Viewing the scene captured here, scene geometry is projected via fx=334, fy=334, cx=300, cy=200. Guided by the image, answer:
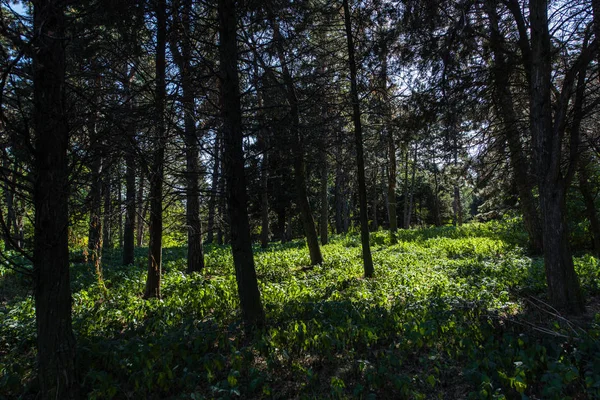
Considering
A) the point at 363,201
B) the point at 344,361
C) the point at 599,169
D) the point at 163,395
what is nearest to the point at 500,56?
the point at 363,201

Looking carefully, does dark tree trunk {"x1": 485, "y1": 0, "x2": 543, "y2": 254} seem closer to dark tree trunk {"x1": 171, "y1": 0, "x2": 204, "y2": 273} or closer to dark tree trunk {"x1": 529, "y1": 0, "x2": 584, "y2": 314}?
dark tree trunk {"x1": 529, "y1": 0, "x2": 584, "y2": 314}

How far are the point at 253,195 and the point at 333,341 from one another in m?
3.02

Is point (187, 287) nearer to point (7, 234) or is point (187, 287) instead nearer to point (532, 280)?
point (7, 234)

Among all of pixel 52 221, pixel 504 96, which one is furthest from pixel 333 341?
pixel 504 96

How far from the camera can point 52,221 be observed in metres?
3.07

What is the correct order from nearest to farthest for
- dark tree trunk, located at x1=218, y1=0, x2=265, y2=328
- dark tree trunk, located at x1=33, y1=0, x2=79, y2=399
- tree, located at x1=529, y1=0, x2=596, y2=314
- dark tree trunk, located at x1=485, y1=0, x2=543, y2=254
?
dark tree trunk, located at x1=33, y1=0, x2=79, y2=399 → dark tree trunk, located at x1=218, y1=0, x2=265, y2=328 → tree, located at x1=529, y1=0, x2=596, y2=314 → dark tree trunk, located at x1=485, y1=0, x2=543, y2=254

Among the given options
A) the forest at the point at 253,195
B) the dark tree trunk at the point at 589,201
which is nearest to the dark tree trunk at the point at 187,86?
the forest at the point at 253,195

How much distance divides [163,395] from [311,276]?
5649 millimetres

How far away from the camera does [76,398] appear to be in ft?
10.6

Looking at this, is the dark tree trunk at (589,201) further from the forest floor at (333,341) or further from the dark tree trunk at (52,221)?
the dark tree trunk at (52,221)

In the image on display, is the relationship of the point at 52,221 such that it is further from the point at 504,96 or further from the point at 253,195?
the point at 504,96

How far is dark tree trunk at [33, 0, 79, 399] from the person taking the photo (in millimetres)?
3012

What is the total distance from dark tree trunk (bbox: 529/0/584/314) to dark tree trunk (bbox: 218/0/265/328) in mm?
4715

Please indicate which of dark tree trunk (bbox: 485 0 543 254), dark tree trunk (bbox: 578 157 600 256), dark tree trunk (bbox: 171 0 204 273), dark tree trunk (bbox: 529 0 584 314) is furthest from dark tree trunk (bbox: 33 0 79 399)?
dark tree trunk (bbox: 578 157 600 256)
